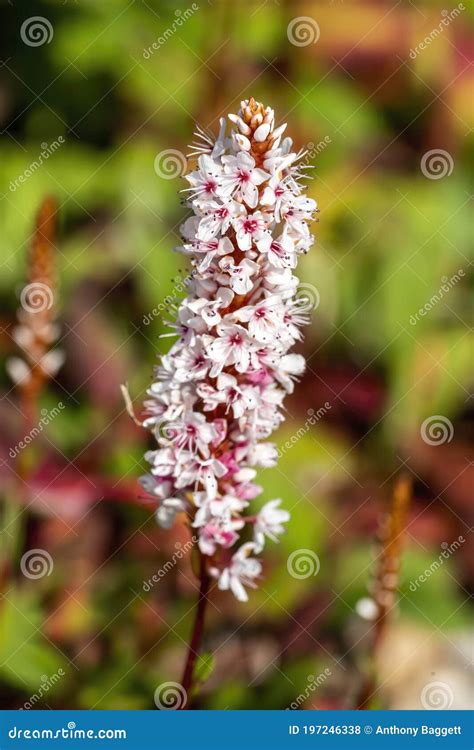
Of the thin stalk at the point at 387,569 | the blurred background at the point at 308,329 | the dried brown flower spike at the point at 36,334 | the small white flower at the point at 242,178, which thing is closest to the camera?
the small white flower at the point at 242,178

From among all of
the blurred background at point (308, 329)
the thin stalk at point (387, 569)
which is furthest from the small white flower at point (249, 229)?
the blurred background at point (308, 329)

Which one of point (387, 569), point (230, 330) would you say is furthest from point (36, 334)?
point (387, 569)

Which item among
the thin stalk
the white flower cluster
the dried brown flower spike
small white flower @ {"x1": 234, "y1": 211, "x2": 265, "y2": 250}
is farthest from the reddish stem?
the dried brown flower spike

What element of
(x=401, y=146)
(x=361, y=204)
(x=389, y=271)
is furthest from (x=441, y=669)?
(x=401, y=146)

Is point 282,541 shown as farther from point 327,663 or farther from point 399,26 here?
point 399,26

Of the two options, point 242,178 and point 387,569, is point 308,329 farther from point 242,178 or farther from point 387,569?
point 242,178

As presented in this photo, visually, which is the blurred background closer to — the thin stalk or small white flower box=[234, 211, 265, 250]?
the thin stalk

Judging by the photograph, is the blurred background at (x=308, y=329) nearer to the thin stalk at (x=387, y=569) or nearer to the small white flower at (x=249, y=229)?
the thin stalk at (x=387, y=569)
